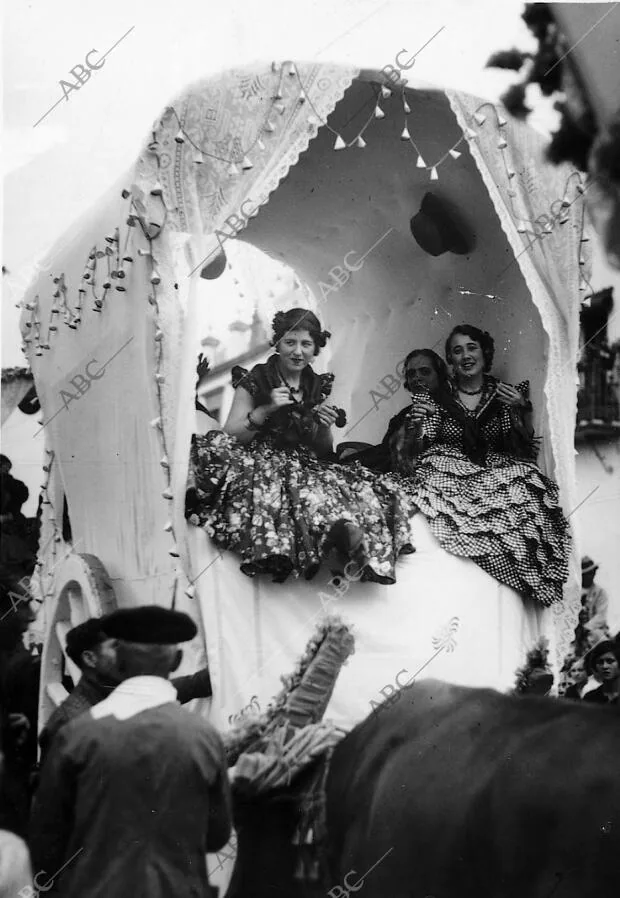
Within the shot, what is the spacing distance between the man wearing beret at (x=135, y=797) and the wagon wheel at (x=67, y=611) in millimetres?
202

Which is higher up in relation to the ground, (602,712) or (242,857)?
(602,712)

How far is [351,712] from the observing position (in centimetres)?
377

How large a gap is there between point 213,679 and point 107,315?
1.40 meters

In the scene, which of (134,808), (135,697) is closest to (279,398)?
(135,697)

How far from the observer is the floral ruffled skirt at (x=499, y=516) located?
397 cm

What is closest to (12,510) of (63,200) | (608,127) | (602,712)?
(63,200)

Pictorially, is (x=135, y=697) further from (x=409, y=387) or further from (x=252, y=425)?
(x=409, y=387)

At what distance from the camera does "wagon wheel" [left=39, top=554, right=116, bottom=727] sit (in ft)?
12.6

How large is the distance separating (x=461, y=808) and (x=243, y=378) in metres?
1.72

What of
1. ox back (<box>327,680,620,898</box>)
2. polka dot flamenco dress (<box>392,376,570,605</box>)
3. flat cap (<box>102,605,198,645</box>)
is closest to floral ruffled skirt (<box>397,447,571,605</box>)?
polka dot flamenco dress (<box>392,376,570,605</box>)

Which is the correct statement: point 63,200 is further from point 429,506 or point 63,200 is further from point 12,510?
point 429,506

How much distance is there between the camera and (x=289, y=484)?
3.88 meters

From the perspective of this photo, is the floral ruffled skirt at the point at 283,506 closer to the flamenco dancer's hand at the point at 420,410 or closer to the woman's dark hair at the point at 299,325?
the flamenco dancer's hand at the point at 420,410

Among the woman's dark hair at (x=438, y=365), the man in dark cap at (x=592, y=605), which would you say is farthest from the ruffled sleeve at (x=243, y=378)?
the man in dark cap at (x=592, y=605)
